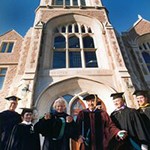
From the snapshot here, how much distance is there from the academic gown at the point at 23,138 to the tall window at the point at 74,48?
19.6 feet

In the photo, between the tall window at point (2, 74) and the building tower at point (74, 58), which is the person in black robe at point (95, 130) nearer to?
the building tower at point (74, 58)

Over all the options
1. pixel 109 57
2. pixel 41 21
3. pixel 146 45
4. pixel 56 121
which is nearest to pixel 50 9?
pixel 41 21

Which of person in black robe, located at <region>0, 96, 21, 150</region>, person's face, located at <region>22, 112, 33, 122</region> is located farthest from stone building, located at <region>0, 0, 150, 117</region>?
person's face, located at <region>22, 112, 33, 122</region>

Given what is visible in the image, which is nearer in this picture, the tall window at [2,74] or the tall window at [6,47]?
the tall window at [2,74]

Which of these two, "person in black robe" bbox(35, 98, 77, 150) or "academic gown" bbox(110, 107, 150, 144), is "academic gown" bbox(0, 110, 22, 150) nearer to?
"person in black robe" bbox(35, 98, 77, 150)

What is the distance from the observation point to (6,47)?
11820 millimetres

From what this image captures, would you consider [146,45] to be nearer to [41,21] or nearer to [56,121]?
[41,21]

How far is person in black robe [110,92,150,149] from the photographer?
3412 millimetres

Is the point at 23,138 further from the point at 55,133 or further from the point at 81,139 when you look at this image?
the point at 81,139

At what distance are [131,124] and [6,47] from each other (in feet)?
33.5

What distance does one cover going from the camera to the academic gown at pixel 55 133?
3514 millimetres

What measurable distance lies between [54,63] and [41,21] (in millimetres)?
3251

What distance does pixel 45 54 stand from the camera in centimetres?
970

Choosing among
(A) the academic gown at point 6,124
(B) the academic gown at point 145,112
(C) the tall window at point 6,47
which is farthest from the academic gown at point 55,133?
(C) the tall window at point 6,47
